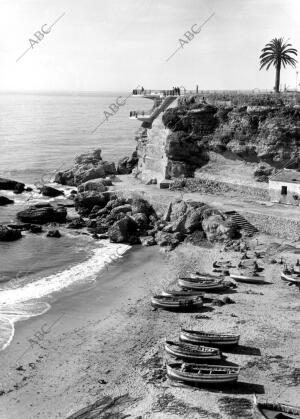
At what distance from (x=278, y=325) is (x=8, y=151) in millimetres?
88879

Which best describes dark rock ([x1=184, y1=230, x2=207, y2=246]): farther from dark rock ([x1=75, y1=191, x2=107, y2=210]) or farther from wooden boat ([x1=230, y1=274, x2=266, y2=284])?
dark rock ([x1=75, y1=191, x2=107, y2=210])

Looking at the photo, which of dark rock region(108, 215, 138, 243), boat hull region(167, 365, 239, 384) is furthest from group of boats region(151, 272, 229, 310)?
dark rock region(108, 215, 138, 243)

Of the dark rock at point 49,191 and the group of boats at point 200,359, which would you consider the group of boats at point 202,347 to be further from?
the dark rock at point 49,191

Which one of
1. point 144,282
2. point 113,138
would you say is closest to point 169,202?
point 144,282

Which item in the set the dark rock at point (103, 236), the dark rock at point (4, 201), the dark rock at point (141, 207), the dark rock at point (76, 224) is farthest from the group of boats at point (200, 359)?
the dark rock at point (4, 201)

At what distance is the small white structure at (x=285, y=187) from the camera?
56.8 m

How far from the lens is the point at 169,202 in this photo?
6194 cm

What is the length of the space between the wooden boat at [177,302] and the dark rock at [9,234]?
20.9m

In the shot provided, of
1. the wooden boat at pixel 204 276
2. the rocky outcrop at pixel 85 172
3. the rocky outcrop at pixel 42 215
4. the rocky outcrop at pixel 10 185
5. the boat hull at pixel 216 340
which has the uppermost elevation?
the rocky outcrop at pixel 85 172

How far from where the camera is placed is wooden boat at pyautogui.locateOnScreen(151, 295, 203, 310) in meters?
39.7

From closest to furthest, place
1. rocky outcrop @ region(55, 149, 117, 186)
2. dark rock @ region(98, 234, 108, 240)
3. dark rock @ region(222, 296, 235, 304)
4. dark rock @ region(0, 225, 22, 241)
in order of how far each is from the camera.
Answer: dark rock @ region(222, 296, 235, 304) → dark rock @ region(0, 225, 22, 241) → dark rock @ region(98, 234, 108, 240) → rocky outcrop @ region(55, 149, 117, 186)

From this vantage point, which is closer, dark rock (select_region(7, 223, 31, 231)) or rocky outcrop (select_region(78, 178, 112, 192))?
dark rock (select_region(7, 223, 31, 231))

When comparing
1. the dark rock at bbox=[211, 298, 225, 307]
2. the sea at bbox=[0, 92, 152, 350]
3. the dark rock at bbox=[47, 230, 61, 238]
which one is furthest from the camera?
the dark rock at bbox=[47, 230, 61, 238]

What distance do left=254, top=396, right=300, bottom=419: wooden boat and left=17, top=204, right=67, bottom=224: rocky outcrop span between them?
39.6 metres
